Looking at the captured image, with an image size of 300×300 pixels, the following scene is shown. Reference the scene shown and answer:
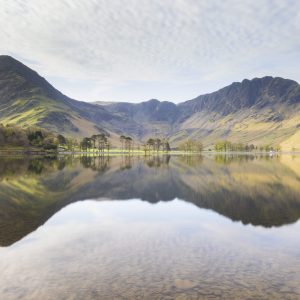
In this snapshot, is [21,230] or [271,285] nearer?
[271,285]

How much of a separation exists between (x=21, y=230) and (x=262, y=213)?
1110 inches

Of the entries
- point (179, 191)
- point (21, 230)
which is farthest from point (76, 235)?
point (179, 191)

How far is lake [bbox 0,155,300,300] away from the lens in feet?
57.5

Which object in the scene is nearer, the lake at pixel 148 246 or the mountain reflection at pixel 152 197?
the lake at pixel 148 246

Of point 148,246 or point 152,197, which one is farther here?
point 152,197

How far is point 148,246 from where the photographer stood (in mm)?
26188

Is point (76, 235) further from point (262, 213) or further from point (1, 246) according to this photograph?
point (262, 213)

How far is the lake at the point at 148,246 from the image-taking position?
1752 centimetres

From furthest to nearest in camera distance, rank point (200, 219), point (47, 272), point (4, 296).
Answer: point (200, 219) → point (47, 272) → point (4, 296)

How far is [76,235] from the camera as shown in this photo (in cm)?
3000

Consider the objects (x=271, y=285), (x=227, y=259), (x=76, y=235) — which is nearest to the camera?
(x=271, y=285)

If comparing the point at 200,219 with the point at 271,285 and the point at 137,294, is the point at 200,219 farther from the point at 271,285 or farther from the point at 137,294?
the point at 137,294

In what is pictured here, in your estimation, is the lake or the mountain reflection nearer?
the lake

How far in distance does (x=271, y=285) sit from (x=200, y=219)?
2081cm
